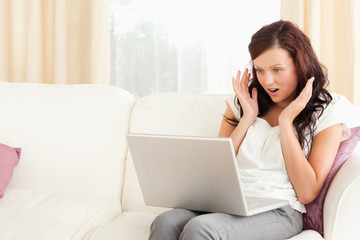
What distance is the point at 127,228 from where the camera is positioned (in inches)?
67.9

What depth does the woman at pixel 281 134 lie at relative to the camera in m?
1.54

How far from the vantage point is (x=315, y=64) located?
70.1 inches

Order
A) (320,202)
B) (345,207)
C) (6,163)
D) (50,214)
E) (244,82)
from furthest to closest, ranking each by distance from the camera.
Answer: (6,163)
(244,82)
(50,214)
(320,202)
(345,207)

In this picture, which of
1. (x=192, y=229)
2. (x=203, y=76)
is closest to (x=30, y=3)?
(x=203, y=76)

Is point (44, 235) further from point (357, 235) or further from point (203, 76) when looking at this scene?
point (203, 76)

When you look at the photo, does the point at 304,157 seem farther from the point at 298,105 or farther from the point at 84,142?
the point at 84,142

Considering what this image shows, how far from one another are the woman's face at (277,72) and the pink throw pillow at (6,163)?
40.9 inches

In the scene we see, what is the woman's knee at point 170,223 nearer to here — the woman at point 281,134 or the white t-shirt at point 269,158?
the woman at point 281,134

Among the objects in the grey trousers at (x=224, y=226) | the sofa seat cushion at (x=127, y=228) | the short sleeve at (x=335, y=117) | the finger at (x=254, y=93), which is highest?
the finger at (x=254, y=93)

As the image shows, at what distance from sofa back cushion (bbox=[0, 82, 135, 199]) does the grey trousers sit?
617 mm

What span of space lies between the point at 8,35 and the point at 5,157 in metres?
1.42

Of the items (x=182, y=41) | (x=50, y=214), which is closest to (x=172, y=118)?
(x=50, y=214)

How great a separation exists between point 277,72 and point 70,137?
0.93 metres

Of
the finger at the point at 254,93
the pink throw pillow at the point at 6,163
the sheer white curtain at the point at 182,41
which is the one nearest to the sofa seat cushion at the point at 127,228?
the pink throw pillow at the point at 6,163
